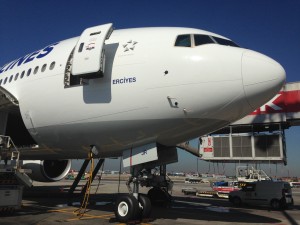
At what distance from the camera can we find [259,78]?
8484mm

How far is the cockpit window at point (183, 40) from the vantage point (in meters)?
9.53

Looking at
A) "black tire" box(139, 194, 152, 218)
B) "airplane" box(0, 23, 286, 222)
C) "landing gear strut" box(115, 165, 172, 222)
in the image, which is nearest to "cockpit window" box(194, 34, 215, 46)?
"airplane" box(0, 23, 286, 222)

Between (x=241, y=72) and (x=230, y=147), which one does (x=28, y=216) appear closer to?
(x=241, y=72)

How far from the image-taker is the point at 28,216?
1132 cm

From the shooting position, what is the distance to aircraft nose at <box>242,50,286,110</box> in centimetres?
849

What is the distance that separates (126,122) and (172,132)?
53.0 inches

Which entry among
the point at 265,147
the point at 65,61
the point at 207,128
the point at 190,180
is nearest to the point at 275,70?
the point at 207,128

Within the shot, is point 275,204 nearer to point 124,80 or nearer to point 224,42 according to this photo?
point 224,42

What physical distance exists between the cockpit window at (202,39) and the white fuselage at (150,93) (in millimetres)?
241

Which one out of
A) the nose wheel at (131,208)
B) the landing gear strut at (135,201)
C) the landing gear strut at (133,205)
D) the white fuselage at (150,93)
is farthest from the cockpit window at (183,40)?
the nose wheel at (131,208)

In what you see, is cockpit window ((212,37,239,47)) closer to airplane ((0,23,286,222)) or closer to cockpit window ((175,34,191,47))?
airplane ((0,23,286,222))

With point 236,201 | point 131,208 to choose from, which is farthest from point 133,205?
point 236,201

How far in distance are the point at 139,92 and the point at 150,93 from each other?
1.06 ft

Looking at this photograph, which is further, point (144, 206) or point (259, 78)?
point (144, 206)
